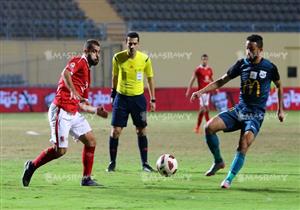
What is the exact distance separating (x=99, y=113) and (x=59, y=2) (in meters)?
32.0

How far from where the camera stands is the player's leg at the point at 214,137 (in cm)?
1209

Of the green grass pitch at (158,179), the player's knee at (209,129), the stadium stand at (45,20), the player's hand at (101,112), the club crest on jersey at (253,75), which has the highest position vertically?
the stadium stand at (45,20)

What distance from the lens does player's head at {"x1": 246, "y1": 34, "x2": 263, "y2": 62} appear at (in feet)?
38.5

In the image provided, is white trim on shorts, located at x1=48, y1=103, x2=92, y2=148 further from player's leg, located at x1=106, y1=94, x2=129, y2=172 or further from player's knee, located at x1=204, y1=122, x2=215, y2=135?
player's leg, located at x1=106, y1=94, x2=129, y2=172

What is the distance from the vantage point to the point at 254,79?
12086 millimetres

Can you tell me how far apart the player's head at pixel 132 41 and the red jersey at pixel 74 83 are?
6.88 ft

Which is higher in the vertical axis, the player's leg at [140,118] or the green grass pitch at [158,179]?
the player's leg at [140,118]

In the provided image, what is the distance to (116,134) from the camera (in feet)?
47.3

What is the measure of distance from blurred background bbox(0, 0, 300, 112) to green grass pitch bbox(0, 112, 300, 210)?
1445cm

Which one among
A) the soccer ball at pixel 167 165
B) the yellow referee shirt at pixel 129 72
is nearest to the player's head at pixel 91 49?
the soccer ball at pixel 167 165

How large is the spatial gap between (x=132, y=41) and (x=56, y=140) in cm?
295

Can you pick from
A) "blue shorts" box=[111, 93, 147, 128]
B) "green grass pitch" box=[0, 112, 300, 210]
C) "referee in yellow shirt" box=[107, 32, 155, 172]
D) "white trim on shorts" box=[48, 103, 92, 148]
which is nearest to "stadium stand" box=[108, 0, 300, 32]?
"green grass pitch" box=[0, 112, 300, 210]

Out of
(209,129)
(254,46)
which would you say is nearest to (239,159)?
(209,129)

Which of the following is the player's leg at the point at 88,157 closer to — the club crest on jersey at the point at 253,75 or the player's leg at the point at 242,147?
the player's leg at the point at 242,147
